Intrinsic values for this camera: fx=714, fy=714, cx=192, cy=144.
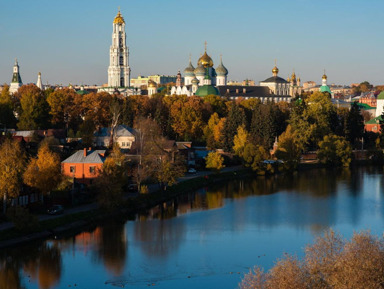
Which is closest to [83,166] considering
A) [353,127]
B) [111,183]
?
[111,183]

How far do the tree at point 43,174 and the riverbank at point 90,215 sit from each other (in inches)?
62.4

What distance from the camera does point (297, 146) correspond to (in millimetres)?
52219

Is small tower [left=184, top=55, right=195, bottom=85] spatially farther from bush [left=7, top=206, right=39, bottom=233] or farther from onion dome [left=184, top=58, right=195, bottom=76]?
bush [left=7, top=206, right=39, bottom=233]

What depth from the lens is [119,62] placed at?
9362 cm

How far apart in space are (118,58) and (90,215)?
212ft

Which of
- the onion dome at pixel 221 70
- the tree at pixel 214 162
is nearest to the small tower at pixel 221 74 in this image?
the onion dome at pixel 221 70

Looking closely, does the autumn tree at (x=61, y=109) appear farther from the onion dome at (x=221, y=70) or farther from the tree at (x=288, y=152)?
the onion dome at (x=221, y=70)

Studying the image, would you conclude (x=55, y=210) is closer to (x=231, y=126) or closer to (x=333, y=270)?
(x=333, y=270)

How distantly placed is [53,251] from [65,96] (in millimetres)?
35609

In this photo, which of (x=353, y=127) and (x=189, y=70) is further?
(x=189, y=70)

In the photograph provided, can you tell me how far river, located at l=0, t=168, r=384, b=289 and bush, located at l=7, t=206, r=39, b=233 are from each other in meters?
0.85

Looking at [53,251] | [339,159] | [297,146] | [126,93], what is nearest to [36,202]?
[53,251]

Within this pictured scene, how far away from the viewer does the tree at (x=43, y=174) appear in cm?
3011

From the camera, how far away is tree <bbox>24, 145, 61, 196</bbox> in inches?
1185
